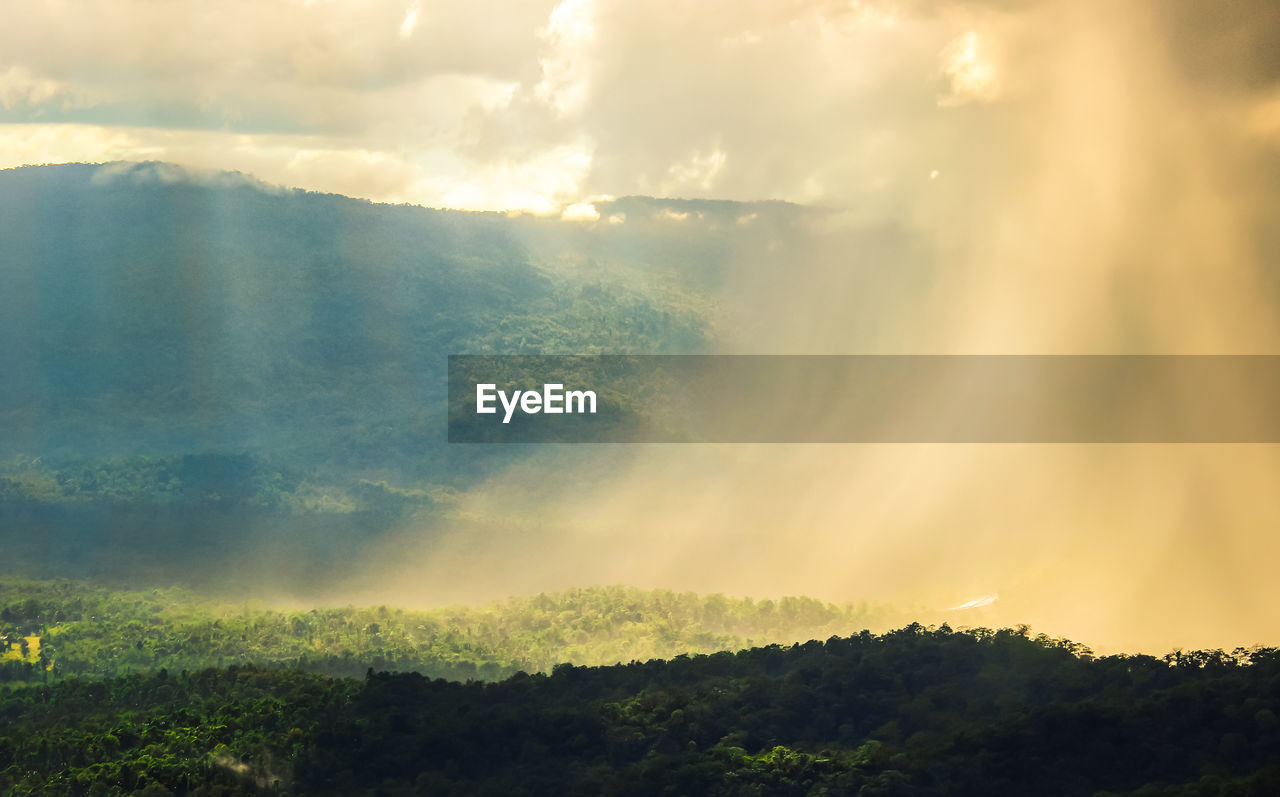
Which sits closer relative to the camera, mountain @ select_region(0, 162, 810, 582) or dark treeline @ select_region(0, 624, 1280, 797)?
dark treeline @ select_region(0, 624, 1280, 797)

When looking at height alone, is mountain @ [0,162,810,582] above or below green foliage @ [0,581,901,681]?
above

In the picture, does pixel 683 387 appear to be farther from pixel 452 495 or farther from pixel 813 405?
pixel 452 495

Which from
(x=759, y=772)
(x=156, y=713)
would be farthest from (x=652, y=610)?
(x=759, y=772)
